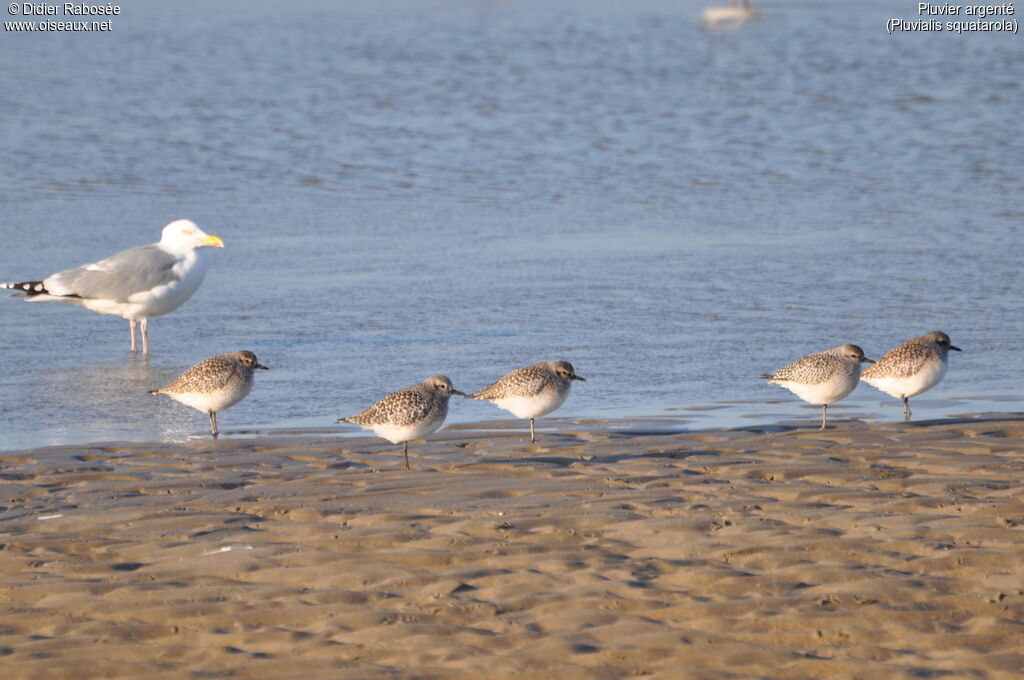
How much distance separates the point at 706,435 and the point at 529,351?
123 inches

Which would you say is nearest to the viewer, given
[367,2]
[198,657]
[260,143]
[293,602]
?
[198,657]

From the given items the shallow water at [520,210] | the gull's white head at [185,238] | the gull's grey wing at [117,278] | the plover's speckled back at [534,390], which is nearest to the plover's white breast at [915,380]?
the shallow water at [520,210]

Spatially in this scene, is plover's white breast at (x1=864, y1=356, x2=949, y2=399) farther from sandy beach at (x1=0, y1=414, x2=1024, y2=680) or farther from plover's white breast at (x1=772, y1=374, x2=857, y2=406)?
sandy beach at (x1=0, y1=414, x2=1024, y2=680)

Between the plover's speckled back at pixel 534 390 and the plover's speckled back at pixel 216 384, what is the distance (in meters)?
1.63

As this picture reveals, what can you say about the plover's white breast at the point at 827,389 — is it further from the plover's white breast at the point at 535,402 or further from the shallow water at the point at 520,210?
the plover's white breast at the point at 535,402

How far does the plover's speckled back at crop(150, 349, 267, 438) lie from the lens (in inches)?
381

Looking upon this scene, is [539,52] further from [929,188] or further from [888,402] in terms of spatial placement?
[888,402]

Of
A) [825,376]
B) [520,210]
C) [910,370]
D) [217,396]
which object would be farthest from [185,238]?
[910,370]

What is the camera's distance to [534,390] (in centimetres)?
925

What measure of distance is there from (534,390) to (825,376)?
6.43 ft

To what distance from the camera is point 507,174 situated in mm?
21797

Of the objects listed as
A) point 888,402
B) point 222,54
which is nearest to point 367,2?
point 222,54

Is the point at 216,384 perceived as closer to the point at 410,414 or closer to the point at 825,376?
the point at 410,414

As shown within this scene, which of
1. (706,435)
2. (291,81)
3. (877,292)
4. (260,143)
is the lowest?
(706,435)
